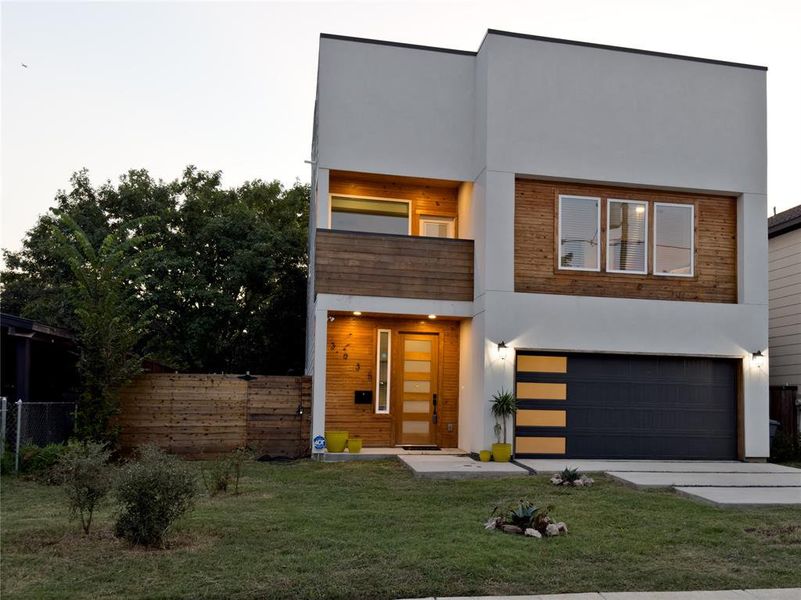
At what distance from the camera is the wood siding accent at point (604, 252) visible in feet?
45.3

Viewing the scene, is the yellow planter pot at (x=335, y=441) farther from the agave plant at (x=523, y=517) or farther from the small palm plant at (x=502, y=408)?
the agave plant at (x=523, y=517)

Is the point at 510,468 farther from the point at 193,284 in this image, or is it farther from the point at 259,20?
the point at 193,284

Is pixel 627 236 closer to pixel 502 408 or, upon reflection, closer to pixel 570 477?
pixel 502 408

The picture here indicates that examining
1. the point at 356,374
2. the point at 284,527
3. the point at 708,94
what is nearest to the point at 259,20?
the point at 356,374

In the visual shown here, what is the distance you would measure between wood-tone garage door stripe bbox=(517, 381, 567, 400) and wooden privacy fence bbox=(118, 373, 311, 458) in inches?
165

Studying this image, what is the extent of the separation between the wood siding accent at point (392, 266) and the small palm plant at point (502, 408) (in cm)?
219

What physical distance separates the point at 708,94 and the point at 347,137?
753 cm

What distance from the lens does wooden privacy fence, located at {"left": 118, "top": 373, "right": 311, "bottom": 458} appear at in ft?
43.7

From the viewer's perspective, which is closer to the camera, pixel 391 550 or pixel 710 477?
pixel 391 550

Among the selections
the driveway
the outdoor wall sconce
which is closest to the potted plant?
the driveway

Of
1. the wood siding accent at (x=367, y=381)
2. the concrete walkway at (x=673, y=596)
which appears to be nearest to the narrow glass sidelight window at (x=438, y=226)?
the wood siding accent at (x=367, y=381)

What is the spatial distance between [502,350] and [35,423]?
8.42 metres

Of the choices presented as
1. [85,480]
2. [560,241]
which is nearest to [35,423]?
[85,480]

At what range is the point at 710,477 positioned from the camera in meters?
11.7
